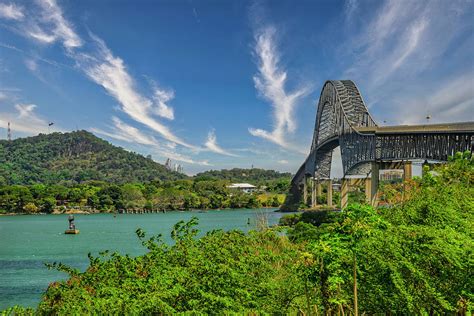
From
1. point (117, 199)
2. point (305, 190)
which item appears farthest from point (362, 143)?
point (117, 199)

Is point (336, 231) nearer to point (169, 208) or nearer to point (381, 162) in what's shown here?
point (381, 162)

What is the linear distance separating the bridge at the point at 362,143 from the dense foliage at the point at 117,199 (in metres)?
18.1

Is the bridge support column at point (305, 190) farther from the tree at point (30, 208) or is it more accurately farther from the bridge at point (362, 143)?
the tree at point (30, 208)

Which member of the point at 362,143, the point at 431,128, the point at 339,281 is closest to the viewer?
the point at 339,281

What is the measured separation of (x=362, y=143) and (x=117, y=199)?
69.0m

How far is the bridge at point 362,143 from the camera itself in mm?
29469

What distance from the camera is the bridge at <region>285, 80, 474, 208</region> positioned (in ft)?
96.7

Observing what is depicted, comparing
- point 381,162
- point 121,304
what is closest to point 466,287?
point 121,304

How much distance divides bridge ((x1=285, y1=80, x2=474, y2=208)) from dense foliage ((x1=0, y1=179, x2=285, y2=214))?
18143 millimetres

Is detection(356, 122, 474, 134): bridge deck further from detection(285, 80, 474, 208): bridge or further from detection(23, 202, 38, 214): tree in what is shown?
detection(23, 202, 38, 214): tree

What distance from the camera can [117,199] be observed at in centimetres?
9981

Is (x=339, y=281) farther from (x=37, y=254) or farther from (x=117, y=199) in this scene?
(x=117, y=199)

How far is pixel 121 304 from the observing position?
258 inches

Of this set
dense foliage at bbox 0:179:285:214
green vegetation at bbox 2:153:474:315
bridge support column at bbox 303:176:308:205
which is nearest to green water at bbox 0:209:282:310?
green vegetation at bbox 2:153:474:315
